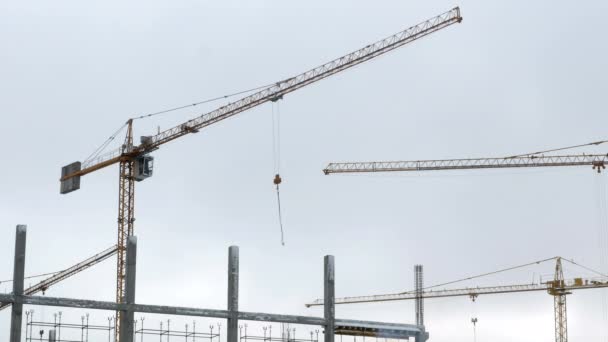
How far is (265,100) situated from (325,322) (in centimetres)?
7450

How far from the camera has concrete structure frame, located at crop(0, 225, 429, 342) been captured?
33656mm

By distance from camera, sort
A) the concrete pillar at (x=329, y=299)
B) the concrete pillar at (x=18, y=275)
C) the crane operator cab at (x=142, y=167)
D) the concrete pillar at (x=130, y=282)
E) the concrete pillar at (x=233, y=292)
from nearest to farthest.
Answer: the concrete pillar at (x=18, y=275)
the concrete pillar at (x=130, y=282)
the concrete pillar at (x=233, y=292)
the concrete pillar at (x=329, y=299)
the crane operator cab at (x=142, y=167)

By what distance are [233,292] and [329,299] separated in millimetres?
4026

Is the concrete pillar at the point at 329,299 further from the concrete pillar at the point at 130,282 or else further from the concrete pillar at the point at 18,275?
the concrete pillar at the point at 18,275

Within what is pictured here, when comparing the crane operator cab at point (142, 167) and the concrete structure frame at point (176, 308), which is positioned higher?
the crane operator cab at point (142, 167)

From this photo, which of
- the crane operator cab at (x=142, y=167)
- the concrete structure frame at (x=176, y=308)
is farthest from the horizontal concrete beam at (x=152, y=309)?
the crane operator cab at (x=142, y=167)

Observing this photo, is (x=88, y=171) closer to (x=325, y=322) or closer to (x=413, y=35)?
(x=413, y=35)

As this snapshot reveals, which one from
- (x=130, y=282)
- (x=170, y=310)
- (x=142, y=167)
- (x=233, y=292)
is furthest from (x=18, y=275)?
(x=142, y=167)

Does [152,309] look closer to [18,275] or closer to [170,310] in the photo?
[170,310]

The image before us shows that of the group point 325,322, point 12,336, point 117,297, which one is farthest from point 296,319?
point 117,297

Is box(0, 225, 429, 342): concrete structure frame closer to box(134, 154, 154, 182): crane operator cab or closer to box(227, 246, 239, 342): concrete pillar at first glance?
box(227, 246, 239, 342): concrete pillar

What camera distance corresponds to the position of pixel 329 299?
40.2 metres

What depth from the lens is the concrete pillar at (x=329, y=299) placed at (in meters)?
39.8

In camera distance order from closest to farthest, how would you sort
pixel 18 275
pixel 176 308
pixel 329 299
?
pixel 18 275
pixel 176 308
pixel 329 299
